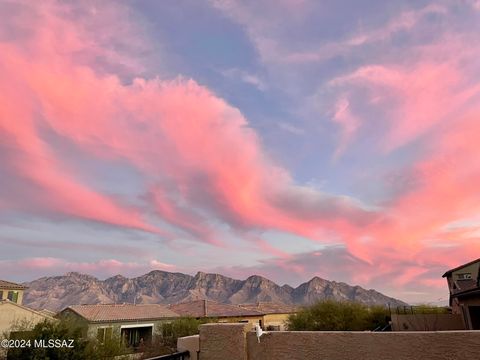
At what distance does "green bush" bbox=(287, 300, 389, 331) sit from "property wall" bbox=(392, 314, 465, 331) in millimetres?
5946

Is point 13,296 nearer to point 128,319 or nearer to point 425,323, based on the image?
point 128,319

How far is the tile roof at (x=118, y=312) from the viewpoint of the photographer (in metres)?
43.3

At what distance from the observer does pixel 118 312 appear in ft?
152

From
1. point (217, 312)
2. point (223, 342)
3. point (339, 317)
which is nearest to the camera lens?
point (223, 342)

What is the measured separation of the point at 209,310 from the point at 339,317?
34.7 meters

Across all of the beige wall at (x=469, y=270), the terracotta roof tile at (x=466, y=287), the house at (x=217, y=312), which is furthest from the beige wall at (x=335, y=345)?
the house at (x=217, y=312)

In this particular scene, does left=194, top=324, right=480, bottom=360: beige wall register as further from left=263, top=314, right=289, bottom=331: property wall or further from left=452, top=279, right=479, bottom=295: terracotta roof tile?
left=263, top=314, right=289, bottom=331: property wall

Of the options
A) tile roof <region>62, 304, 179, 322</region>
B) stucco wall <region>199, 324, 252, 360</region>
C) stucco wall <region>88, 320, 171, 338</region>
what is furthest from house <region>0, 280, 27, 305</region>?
stucco wall <region>199, 324, 252, 360</region>

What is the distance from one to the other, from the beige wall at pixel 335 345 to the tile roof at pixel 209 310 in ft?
163

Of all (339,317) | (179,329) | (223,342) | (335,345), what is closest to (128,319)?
(179,329)

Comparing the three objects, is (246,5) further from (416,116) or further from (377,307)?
(377,307)

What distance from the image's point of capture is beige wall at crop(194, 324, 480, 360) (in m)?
3.25

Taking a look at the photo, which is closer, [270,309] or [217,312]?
[217,312]

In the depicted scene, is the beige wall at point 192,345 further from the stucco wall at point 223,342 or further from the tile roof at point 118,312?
the tile roof at point 118,312
